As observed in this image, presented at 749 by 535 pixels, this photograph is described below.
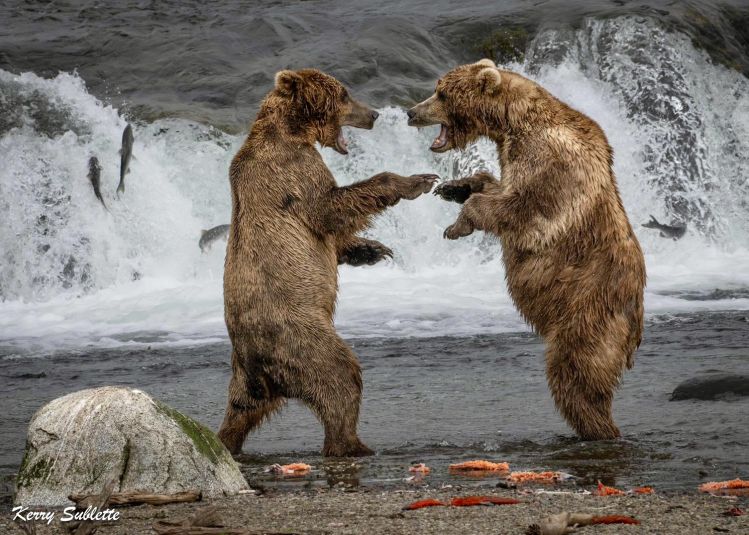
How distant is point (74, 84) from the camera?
2134 cm

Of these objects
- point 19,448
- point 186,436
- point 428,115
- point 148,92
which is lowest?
point 19,448

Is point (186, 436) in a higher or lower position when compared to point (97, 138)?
lower

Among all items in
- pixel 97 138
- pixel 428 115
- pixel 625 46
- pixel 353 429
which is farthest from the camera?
pixel 625 46

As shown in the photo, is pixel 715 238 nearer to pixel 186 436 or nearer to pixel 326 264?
pixel 326 264

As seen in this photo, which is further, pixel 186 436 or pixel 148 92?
pixel 148 92

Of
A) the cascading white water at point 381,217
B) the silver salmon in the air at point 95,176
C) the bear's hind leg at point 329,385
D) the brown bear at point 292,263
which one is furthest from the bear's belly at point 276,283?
the silver salmon in the air at point 95,176

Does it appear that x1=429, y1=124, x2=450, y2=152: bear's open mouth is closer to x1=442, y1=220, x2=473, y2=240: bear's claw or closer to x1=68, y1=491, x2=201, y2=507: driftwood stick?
x1=442, y1=220, x2=473, y2=240: bear's claw

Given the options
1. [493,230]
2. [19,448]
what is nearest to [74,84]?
[19,448]

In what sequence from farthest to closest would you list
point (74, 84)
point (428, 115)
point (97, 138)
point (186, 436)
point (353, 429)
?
point (74, 84) → point (97, 138) → point (428, 115) → point (353, 429) → point (186, 436)

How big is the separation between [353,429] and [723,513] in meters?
2.53

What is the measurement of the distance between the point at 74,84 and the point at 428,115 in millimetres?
14310

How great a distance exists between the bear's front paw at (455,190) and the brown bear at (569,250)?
32cm
